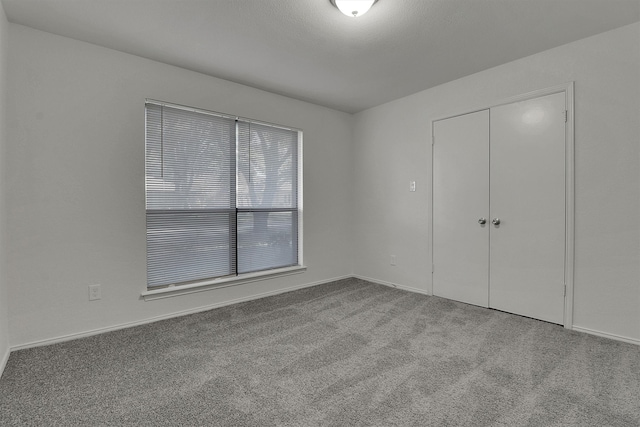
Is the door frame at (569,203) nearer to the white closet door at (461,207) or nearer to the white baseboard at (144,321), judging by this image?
the white closet door at (461,207)

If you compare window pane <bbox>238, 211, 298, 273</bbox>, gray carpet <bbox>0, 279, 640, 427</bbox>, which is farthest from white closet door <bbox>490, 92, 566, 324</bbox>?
window pane <bbox>238, 211, 298, 273</bbox>

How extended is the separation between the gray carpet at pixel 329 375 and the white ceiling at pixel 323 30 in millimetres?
2460

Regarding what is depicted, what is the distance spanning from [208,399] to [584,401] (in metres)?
2.08

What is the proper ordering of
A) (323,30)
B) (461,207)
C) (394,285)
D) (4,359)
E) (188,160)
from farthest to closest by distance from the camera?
(394,285), (461,207), (188,160), (323,30), (4,359)

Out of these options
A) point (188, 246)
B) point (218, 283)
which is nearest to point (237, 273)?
point (218, 283)

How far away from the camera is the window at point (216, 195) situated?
3.00 meters

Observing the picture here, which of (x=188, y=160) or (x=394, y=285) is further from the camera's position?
(x=394, y=285)

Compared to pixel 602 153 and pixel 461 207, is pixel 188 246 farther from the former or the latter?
pixel 602 153

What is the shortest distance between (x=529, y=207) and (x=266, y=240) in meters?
2.82

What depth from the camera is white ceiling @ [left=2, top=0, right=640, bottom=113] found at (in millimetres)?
2152

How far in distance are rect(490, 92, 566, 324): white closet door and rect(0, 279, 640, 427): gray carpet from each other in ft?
0.92

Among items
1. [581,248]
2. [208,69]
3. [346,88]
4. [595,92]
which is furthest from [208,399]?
[595,92]

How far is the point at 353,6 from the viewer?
6.67 feet

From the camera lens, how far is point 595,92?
2.57 meters
